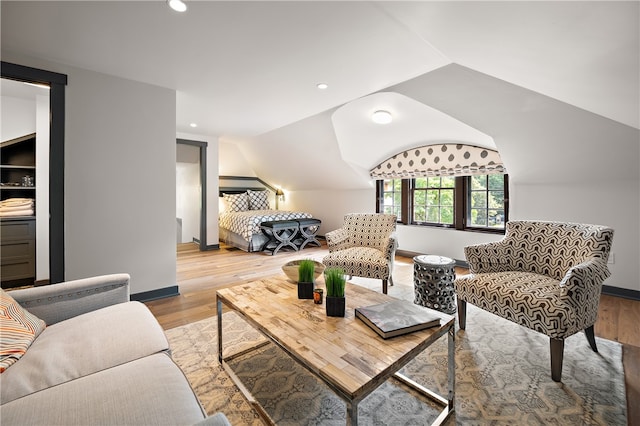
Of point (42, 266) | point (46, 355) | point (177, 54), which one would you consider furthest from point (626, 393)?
point (42, 266)

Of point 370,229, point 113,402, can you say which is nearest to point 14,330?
point 113,402

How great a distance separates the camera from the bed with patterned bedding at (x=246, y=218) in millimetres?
5402

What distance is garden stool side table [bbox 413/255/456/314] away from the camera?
2480mm

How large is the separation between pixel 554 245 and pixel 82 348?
3013 millimetres

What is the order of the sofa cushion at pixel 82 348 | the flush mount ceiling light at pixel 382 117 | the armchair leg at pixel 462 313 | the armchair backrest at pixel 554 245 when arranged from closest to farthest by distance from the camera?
the sofa cushion at pixel 82 348, the armchair backrest at pixel 554 245, the armchair leg at pixel 462 313, the flush mount ceiling light at pixel 382 117

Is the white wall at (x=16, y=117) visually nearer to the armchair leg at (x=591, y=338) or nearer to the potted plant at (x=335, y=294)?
the potted plant at (x=335, y=294)

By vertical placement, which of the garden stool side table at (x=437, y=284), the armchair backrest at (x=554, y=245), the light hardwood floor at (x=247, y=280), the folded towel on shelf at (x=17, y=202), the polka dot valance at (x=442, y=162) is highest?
the polka dot valance at (x=442, y=162)

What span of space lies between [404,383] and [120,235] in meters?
2.79

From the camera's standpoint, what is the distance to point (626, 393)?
61.8 inches

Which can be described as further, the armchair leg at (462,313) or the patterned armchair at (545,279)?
the armchair leg at (462,313)

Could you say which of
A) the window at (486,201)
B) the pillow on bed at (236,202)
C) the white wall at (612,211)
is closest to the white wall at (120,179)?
the pillow on bed at (236,202)

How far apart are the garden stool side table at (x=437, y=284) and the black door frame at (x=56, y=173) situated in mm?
3171

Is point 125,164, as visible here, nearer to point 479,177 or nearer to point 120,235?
point 120,235

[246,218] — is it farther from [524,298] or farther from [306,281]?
[524,298]
